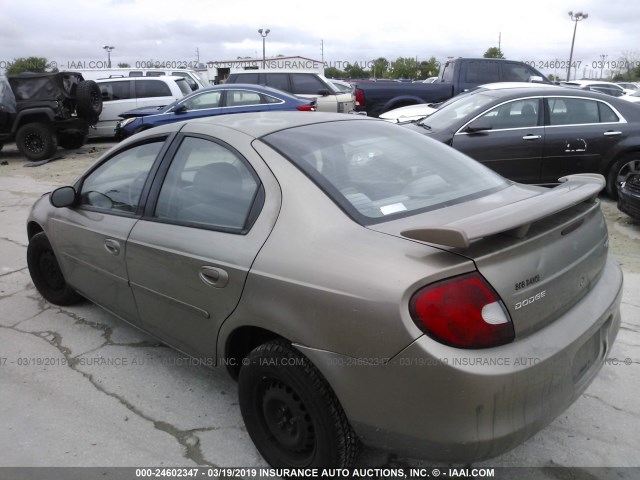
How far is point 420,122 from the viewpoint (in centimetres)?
777

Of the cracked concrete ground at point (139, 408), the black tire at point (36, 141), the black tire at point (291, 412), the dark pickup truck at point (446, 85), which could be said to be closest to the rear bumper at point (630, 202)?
the cracked concrete ground at point (139, 408)

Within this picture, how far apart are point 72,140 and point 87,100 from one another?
158cm

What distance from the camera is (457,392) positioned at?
179cm

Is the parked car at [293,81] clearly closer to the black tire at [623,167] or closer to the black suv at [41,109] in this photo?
the black suv at [41,109]

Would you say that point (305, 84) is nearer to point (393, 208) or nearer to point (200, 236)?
point (200, 236)

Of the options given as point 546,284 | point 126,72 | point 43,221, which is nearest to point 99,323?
point 43,221

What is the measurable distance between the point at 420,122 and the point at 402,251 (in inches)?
245

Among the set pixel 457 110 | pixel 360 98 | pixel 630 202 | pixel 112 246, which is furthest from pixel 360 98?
pixel 112 246

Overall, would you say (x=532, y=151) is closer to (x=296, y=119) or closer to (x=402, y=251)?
(x=296, y=119)

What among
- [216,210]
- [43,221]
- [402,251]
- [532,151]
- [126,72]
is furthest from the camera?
[126,72]

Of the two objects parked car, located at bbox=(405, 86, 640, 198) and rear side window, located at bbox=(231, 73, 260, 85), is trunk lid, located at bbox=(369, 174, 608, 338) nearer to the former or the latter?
parked car, located at bbox=(405, 86, 640, 198)

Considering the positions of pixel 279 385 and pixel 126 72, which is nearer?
pixel 279 385

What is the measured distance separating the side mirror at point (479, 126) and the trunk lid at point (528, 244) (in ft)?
15.3

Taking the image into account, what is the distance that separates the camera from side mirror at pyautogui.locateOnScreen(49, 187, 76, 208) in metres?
3.45
